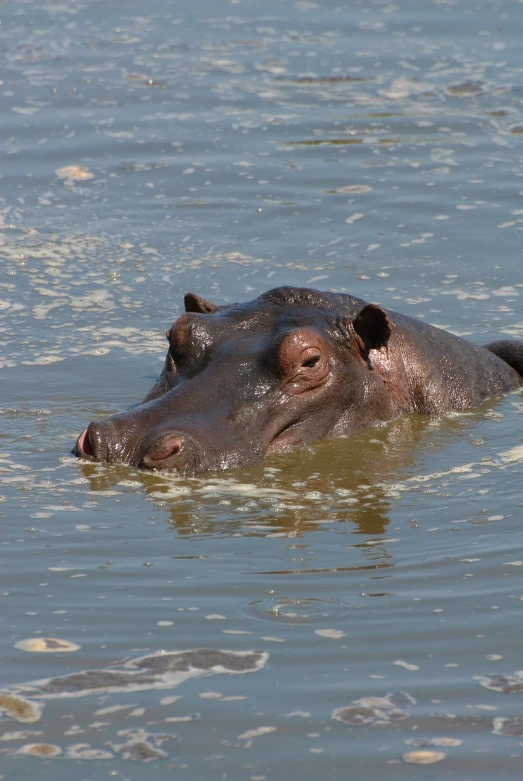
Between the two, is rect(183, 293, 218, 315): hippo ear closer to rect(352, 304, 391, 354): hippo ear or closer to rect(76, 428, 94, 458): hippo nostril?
rect(352, 304, 391, 354): hippo ear

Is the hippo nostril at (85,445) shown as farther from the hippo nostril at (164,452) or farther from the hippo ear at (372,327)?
the hippo ear at (372,327)

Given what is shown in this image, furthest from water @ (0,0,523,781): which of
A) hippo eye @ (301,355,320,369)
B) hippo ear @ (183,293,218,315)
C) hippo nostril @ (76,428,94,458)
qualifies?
hippo ear @ (183,293,218,315)

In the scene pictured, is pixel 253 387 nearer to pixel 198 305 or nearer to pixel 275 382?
pixel 275 382

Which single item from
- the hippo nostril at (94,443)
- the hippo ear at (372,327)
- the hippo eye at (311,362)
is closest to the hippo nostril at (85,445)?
the hippo nostril at (94,443)

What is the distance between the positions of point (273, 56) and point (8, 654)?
15410 mm

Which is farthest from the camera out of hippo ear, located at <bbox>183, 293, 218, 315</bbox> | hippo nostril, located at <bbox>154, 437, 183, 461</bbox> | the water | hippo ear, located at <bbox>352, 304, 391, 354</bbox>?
hippo ear, located at <bbox>183, 293, 218, 315</bbox>

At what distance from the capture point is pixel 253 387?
782cm

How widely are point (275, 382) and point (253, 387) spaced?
160 mm

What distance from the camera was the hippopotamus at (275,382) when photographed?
7.47 meters

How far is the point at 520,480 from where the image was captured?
25.3ft

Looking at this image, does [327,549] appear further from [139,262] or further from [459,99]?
[459,99]

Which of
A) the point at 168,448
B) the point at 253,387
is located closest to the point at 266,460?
the point at 253,387

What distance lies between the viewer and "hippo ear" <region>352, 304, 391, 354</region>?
8.23 m

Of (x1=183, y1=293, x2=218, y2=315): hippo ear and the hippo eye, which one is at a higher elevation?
(x1=183, y1=293, x2=218, y2=315): hippo ear
